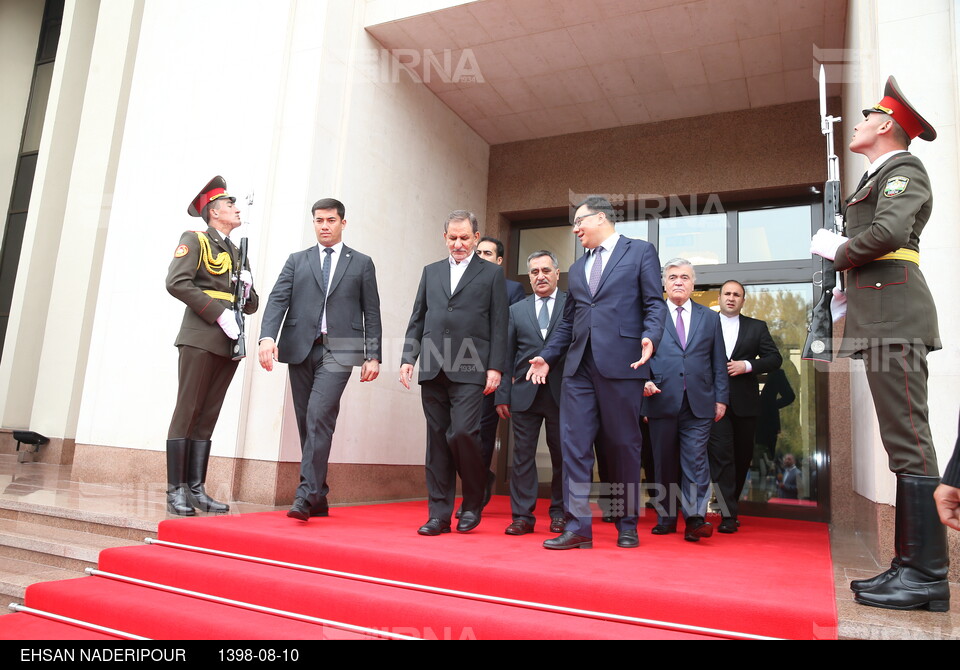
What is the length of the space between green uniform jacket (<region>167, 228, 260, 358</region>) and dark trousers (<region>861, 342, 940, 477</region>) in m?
3.60

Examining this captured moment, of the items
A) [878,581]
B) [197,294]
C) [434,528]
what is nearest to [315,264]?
[197,294]

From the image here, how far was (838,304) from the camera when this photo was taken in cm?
305

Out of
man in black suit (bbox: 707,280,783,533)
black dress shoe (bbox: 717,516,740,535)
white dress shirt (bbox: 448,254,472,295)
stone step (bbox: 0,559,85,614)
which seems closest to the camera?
stone step (bbox: 0,559,85,614)

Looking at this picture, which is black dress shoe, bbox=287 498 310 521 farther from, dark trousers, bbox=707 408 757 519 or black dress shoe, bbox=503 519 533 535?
dark trousers, bbox=707 408 757 519

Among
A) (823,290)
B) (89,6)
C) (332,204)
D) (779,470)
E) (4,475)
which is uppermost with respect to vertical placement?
(89,6)

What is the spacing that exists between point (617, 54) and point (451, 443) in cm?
413

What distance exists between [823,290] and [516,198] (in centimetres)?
511

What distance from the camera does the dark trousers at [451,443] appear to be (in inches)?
154

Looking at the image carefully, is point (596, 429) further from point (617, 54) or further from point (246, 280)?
point (617, 54)

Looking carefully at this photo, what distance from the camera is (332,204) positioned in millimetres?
4461

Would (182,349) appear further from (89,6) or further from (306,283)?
(89,6)

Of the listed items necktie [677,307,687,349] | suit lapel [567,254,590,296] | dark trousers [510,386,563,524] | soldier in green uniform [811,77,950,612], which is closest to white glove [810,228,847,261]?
soldier in green uniform [811,77,950,612]

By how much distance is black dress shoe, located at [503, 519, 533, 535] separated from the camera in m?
4.09

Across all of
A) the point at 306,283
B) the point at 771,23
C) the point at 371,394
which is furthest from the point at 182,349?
the point at 771,23
